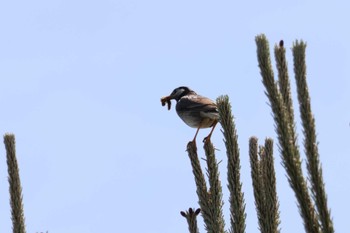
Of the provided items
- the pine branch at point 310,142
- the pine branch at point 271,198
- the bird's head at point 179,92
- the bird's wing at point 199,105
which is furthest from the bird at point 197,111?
the pine branch at point 310,142

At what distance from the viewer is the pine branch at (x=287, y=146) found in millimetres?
4434

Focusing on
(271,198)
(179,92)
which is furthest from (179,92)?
(271,198)

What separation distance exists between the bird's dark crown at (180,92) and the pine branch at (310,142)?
10.7 metres

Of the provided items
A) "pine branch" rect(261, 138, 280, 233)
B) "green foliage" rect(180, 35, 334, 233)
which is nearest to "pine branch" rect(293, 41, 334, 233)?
"green foliage" rect(180, 35, 334, 233)

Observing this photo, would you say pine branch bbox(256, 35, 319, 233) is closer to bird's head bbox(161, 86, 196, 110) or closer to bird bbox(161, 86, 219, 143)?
bird bbox(161, 86, 219, 143)

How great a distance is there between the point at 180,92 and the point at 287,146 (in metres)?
11.0

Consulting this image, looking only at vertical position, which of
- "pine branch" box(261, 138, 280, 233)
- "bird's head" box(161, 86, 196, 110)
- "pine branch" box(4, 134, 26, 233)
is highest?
"bird's head" box(161, 86, 196, 110)

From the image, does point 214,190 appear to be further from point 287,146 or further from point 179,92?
point 179,92

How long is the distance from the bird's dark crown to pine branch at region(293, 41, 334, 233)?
10714 millimetres

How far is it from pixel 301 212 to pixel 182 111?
29.9 ft

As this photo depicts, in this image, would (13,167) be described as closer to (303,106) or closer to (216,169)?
(216,169)

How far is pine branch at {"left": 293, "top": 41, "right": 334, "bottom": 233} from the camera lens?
14.4ft

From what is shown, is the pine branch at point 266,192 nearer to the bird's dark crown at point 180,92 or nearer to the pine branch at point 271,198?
the pine branch at point 271,198

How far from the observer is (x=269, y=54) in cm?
461
